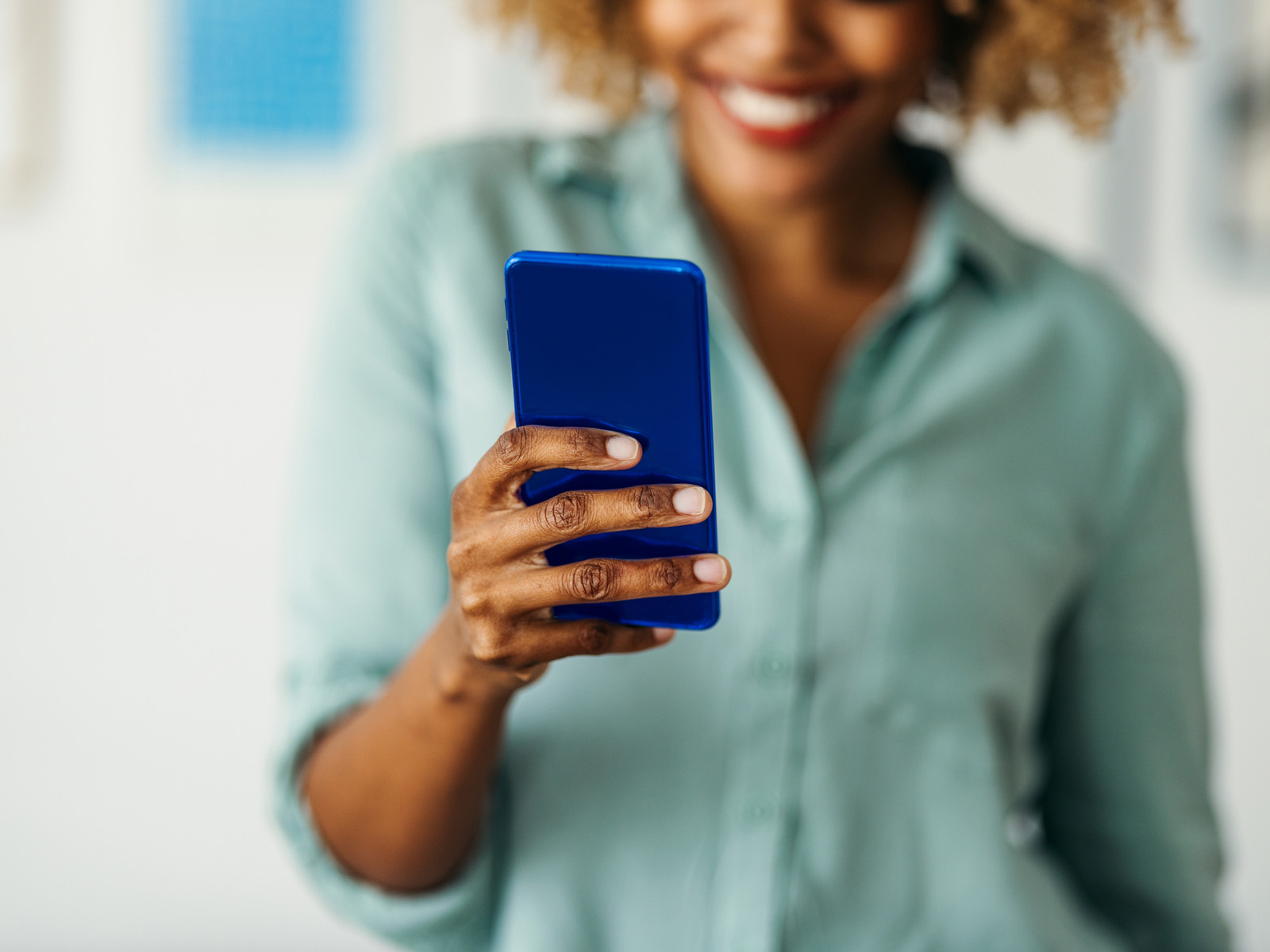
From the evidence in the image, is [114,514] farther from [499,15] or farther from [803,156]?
[803,156]

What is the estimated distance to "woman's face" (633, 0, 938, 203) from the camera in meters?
0.75

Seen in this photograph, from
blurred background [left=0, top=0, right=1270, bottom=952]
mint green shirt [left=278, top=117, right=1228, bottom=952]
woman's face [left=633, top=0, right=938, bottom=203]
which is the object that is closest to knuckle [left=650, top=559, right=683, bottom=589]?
mint green shirt [left=278, top=117, right=1228, bottom=952]

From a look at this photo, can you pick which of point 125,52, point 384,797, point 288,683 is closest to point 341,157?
point 125,52

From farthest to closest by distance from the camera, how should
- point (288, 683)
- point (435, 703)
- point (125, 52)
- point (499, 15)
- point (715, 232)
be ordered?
1. point (125, 52)
2. point (499, 15)
3. point (715, 232)
4. point (288, 683)
5. point (435, 703)

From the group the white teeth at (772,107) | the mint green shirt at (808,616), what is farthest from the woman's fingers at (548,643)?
the white teeth at (772,107)

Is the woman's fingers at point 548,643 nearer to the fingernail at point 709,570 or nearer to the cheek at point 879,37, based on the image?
the fingernail at point 709,570

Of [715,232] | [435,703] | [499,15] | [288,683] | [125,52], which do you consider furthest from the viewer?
[125,52]

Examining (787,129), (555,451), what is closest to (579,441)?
(555,451)

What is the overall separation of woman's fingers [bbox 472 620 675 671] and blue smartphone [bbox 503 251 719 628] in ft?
0.03

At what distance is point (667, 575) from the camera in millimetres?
482

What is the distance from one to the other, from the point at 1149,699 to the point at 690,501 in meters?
0.53

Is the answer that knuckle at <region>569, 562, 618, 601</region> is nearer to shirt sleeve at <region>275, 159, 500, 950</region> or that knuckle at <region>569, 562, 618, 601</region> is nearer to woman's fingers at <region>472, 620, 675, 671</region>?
woman's fingers at <region>472, 620, 675, 671</region>

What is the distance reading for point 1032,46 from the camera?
0.95 metres

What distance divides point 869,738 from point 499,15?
0.69 metres
